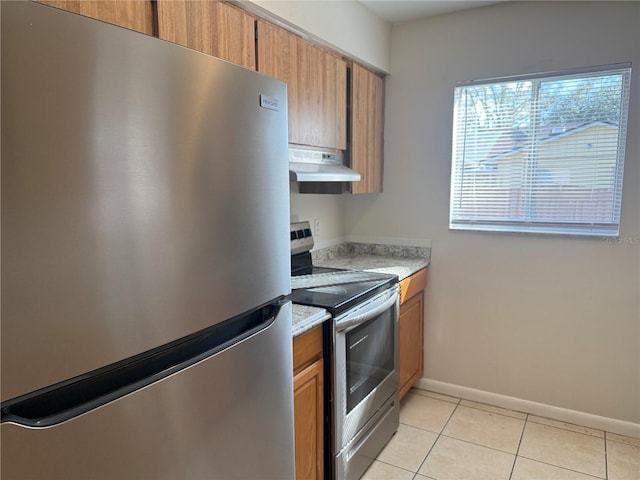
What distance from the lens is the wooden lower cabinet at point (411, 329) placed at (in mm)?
2570

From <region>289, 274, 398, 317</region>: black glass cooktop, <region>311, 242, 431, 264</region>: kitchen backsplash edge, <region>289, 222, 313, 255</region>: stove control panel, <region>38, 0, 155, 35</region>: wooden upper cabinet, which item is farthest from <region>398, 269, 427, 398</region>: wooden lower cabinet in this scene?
<region>38, 0, 155, 35</region>: wooden upper cabinet

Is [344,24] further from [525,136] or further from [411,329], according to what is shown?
[411,329]

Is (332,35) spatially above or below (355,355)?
above

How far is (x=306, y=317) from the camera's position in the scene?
163 centimetres

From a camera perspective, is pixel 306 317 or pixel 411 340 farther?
pixel 411 340

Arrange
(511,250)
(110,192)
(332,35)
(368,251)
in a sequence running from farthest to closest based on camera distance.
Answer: (368,251) < (511,250) < (332,35) < (110,192)

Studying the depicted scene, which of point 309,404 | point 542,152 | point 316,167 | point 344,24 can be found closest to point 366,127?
point 344,24

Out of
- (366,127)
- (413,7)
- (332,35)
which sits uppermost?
(413,7)

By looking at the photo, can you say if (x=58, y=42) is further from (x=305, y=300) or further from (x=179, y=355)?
(x=305, y=300)

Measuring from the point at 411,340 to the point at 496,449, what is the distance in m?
0.74

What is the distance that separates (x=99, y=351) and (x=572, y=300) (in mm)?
2537

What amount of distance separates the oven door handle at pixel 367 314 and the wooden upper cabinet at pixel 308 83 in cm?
84

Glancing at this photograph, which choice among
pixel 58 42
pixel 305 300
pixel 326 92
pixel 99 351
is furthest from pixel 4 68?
pixel 326 92

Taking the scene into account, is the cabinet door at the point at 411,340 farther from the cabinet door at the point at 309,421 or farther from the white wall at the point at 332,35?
the cabinet door at the point at 309,421
